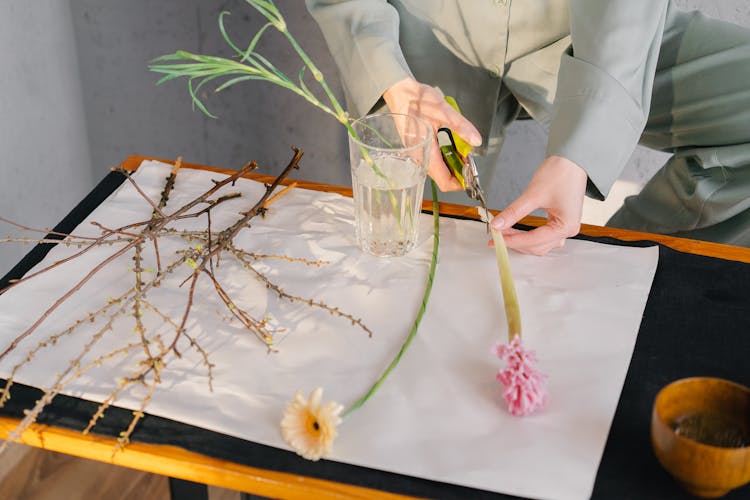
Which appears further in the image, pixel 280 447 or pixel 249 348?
pixel 249 348

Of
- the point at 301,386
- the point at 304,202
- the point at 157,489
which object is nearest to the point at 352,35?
the point at 304,202

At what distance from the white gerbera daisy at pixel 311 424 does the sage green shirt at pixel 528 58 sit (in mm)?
551

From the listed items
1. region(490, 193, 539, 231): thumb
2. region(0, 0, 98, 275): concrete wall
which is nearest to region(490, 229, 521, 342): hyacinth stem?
region(490, 193, 539, 231): thumb

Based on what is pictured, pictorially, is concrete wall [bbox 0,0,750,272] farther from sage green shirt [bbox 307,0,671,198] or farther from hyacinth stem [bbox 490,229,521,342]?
hyacinth stem [bbox 490,229,521,342]

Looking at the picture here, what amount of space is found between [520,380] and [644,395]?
0.48 ft

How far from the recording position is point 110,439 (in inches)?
34.6

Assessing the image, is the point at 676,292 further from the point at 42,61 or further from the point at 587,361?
the point at 42,61

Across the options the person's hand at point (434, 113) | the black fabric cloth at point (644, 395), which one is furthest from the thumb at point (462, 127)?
the black fabric cloth at point (644, 395)

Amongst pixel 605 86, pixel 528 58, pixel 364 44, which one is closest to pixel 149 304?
pixel 364 44

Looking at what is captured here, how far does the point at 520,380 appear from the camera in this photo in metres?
0.87

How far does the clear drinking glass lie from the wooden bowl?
0.44 meters

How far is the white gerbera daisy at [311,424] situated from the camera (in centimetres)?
82

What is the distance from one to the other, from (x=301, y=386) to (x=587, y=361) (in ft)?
1.04

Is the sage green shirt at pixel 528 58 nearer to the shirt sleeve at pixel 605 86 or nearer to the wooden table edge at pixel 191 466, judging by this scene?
the shirt sleeve at pixel 605 86
